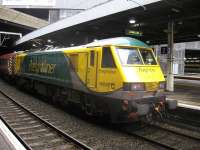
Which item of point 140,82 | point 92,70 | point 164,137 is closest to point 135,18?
point 92,70

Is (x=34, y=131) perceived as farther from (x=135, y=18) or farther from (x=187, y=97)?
(x=135, y=18)

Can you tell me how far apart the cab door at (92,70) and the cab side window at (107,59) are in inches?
13.9

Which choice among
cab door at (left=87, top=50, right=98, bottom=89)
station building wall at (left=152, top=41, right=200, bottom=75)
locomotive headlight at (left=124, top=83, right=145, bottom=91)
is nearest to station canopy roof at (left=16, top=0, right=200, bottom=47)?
cab door at (left=87, top=50, right=98, bottom=89)

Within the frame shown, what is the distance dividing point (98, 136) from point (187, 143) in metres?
2.60

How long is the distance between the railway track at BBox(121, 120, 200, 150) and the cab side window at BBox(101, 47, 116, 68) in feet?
7.06

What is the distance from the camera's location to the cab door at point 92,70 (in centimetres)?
1129

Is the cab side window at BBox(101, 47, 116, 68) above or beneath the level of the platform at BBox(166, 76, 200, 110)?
above

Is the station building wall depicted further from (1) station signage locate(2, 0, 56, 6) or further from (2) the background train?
(1) station signage locate(2, 0, 56, 6)

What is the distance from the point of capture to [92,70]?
37.6ft

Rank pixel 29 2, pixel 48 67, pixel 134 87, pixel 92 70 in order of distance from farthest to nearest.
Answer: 1. pixel 29 2
2. pixel 48 67
3. pixel 92 70
4. pixel 134 87

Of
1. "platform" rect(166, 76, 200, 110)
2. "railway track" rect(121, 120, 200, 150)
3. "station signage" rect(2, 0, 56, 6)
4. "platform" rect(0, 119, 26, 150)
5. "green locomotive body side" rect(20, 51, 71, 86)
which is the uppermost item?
"station signage" rect(2, 0, 56, 6)

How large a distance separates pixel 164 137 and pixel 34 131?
161 inches

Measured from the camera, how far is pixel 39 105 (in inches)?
641

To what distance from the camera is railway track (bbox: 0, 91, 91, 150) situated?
30.3ft
